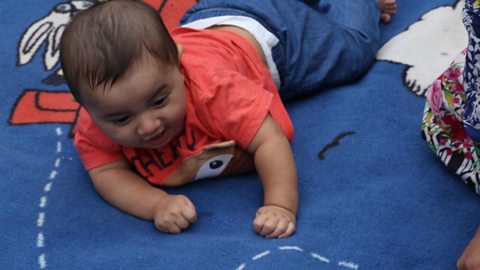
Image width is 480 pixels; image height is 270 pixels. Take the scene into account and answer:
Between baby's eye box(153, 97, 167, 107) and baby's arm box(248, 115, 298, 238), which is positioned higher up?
baby's eye box(153, 97, 167, 107)

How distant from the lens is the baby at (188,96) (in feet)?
3.04

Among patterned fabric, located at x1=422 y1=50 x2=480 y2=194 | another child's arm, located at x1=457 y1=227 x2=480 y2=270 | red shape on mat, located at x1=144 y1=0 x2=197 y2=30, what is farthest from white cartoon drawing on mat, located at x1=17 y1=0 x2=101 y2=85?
another child's arm, located at x1=457 y1=227 x2=480 y2=270

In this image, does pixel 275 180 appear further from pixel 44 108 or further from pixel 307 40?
pixel 44 108

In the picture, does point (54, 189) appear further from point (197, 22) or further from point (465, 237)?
point (465, 237)

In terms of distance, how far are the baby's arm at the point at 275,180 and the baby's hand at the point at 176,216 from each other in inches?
3.7

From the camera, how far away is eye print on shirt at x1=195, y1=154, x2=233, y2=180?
1.05m

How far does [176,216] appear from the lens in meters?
0.97

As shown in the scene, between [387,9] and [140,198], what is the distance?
29.0 inches

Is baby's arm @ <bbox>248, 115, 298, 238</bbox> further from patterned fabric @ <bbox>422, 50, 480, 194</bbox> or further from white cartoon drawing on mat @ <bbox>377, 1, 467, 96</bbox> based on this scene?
white cartoon drawing on mat @ <bbox>377, 1, 467, 96</bbox>

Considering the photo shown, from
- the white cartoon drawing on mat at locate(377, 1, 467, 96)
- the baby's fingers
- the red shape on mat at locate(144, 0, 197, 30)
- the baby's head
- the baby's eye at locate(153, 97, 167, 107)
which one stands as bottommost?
the baby's fingers

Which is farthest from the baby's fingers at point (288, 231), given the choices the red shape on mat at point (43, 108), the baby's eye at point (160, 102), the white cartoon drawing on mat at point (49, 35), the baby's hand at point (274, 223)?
the white cartoon drawing on mat at point (49, 35)

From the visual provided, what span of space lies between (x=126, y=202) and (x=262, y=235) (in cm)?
22

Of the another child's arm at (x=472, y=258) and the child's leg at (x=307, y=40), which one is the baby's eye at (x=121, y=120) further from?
the another child's arm at (x=472, y=258)

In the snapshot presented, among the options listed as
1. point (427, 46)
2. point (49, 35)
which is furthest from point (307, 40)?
point (49, 35)
